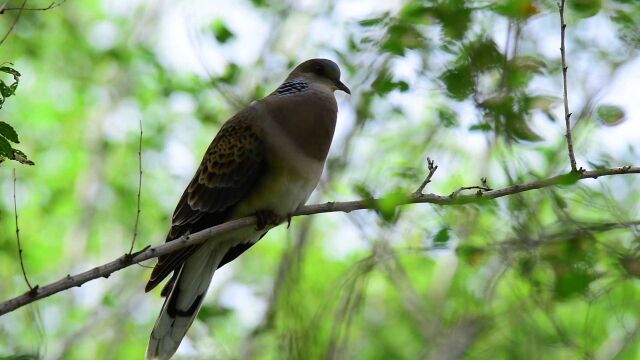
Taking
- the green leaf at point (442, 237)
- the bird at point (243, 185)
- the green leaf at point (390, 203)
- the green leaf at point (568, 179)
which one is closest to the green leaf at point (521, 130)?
the green leaf at point (442, 237)

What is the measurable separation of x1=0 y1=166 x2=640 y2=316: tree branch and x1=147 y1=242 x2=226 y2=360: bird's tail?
774 mm

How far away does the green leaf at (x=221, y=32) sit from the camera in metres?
5.11

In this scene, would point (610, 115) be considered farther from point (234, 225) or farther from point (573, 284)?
point (234, 225)

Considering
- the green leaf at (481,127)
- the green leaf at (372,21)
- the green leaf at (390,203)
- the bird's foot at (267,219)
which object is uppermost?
the green leaf at (372,21)

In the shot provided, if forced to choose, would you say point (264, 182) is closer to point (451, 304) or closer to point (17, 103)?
point (451, 304)

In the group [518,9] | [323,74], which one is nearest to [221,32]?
[323,74]

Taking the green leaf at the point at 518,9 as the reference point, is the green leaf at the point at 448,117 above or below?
below

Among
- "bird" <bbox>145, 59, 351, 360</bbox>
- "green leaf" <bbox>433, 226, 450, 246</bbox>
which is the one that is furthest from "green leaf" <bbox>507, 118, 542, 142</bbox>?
"bird" <bbox>145, 59, 351, 360</bbox>

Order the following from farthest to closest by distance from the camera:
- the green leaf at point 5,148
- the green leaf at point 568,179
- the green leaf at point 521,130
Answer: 1. the green leaf at point 521,130
2. the green leaf at point 568,179
3. the green leaf at point 5,148

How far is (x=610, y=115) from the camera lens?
3873 mm

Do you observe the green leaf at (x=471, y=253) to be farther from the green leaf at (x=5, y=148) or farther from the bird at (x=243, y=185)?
the green leaf at (x=5, y=148)

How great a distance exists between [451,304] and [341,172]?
1957mm

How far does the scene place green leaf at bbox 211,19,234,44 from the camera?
5113mm

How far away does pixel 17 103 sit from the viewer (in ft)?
32.4
